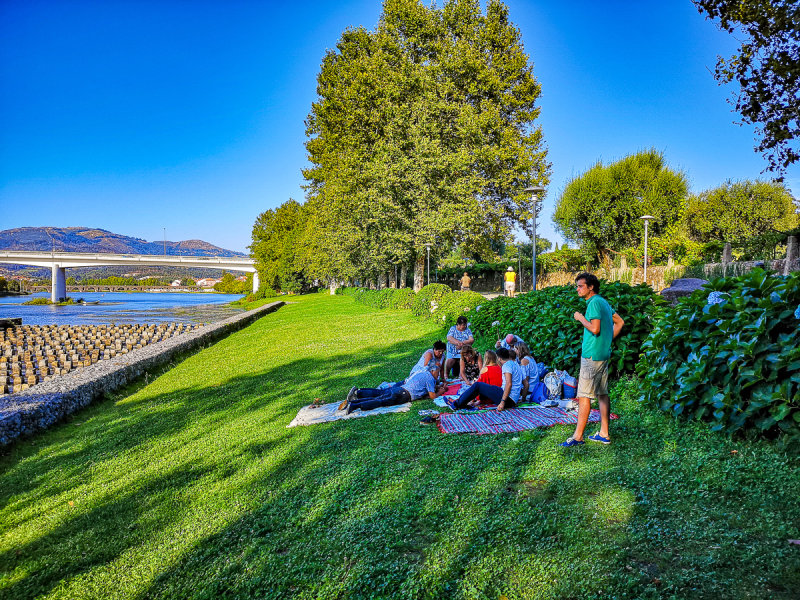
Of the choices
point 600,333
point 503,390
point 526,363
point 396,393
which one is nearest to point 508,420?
point 503,390

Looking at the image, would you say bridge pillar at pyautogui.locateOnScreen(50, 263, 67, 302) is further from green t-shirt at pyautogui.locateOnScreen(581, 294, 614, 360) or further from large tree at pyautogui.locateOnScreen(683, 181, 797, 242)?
green t-shirt at pyautogui.locateOnScreen(581, 294, 614, 360)

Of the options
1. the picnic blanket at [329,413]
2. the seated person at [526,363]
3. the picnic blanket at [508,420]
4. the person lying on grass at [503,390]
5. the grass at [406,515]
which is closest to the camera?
the grass at [406,515]

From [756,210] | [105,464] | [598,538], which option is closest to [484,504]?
[598,538]

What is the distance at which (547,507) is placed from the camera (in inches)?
141

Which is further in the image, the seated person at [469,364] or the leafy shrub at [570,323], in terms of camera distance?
the seated person at [469,364]

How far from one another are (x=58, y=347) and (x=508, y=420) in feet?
81.7

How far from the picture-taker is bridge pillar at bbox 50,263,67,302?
71375 mm

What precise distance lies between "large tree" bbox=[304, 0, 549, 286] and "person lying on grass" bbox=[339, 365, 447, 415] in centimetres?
1536

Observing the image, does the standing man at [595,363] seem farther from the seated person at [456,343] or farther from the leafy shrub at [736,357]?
the seated person at [456,343]

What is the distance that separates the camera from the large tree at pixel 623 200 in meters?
34.6

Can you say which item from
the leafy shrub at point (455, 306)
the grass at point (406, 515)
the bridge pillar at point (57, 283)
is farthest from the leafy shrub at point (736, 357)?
the bridge pillar at point (57, 283)

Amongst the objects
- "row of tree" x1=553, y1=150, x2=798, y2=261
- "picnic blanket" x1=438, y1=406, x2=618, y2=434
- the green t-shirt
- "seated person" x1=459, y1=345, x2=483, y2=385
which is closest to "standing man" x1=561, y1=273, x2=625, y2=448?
the green t-shirt

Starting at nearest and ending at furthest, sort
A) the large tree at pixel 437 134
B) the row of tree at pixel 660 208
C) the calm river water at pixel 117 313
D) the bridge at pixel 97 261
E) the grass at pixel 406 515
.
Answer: the grass at pixel 406 515 → the large tree at pixel 437 134 → the row of tree at pixel 660 208 → the calm river water at pixel 117 313 → the bridge at pixel 97 261

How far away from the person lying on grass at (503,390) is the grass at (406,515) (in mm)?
847
